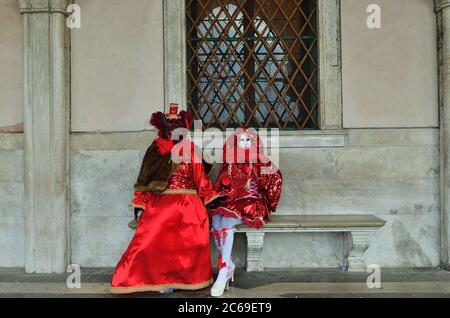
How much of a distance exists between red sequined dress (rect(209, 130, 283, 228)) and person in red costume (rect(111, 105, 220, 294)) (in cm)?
28

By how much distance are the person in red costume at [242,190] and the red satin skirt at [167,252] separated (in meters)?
0.25

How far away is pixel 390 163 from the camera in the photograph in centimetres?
624

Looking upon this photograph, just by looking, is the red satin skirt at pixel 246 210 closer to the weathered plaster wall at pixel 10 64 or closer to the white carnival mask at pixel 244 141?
the white carnival mask at pixel 244 141

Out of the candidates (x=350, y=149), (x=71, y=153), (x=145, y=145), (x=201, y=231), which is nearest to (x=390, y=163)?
(x=350, y=149)

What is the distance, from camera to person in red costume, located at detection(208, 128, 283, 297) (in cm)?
545

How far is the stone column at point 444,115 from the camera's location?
6016 millimetres

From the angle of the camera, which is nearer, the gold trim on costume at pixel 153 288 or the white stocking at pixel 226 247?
the gold trim on costume at pixel 153 288

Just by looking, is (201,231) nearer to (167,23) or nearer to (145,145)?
(145,145)

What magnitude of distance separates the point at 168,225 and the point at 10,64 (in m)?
2.95

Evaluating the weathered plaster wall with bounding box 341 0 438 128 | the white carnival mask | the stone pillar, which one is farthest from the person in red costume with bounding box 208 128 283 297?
the weathered plaster wall with bounding box 341 0 438 128

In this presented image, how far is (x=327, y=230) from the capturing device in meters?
5.80

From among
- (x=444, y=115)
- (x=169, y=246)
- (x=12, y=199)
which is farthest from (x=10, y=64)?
(x=444, y=115)

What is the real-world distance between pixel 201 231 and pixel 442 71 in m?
3.29

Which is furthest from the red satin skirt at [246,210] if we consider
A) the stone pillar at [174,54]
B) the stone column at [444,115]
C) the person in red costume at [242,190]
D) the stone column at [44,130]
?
the stone column at [444,115]
